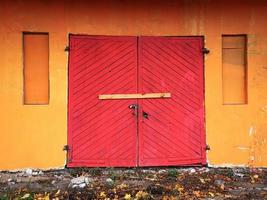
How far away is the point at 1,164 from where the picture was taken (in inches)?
309

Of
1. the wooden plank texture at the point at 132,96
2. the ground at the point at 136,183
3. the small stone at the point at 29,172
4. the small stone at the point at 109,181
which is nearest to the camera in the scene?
the ground at the point at 136,183

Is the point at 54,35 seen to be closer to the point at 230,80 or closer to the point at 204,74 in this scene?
the point at 204,74

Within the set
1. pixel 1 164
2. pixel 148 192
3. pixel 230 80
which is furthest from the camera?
pixel 230 80

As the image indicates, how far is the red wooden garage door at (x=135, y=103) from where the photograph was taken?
8.00 metres

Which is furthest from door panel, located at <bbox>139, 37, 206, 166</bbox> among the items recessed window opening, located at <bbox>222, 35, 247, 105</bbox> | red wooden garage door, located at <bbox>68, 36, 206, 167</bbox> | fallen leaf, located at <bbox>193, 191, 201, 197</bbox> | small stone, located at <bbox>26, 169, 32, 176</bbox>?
small stone, located at <bbox>26, 169, 32, 176</bbox>

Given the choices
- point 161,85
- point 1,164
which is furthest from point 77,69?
point 1,164

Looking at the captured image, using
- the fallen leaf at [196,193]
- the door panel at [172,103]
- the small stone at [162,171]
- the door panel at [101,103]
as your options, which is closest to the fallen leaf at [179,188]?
the fallen leaf at [196,193]

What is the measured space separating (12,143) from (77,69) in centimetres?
175

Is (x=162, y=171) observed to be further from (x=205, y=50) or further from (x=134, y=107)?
(x=205, y=50)

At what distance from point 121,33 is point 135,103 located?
130 cm

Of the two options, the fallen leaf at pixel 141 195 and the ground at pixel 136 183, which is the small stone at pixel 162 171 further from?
the fallen leaf at pixel 141 195

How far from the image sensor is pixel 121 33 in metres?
8.08

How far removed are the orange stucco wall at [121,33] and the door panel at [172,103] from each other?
18cm

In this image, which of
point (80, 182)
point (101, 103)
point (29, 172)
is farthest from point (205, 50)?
point (29, 172)
